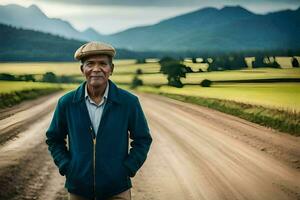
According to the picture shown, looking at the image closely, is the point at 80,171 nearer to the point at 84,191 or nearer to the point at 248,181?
the point at 84,191

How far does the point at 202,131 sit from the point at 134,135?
10.1 m

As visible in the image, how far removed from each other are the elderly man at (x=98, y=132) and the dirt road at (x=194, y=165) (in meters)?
Result: 3.54

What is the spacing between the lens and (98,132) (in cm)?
358

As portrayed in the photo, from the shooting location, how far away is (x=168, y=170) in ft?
29.7

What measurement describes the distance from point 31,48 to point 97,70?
41119mm

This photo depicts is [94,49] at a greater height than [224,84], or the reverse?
[94,49]

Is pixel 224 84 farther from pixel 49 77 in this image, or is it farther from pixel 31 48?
pixel 31 48

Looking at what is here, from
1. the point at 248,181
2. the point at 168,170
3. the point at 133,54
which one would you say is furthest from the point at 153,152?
the point at 133,54

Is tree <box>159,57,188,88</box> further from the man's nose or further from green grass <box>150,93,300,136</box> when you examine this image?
the man's nose

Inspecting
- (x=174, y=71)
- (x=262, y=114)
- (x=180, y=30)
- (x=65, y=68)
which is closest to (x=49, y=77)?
(x=65, y=68)

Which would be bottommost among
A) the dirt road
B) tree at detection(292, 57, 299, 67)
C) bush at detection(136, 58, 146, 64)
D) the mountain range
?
the dirt road

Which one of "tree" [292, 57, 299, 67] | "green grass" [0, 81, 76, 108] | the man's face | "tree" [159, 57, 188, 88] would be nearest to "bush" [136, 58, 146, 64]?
"green grass" [0, 81, 76, 108]

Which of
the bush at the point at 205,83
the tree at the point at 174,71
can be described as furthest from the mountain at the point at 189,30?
the bush at the point at 205,83

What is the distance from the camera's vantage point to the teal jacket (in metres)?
3.60
